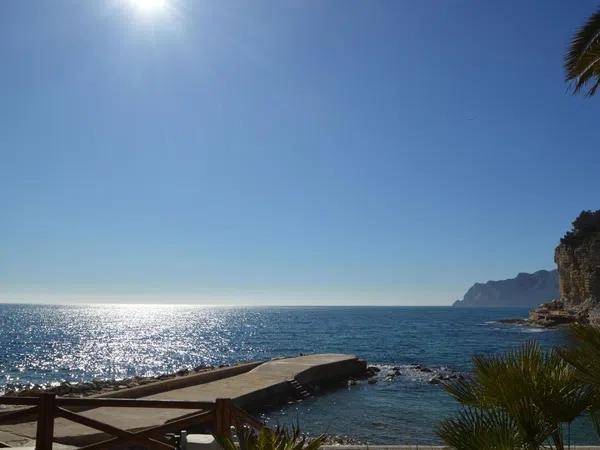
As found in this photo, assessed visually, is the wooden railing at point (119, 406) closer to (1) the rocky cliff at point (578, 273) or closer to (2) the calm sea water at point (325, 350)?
(2) the calm sea water at point (325, 350)

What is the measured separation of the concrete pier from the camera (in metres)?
12.8

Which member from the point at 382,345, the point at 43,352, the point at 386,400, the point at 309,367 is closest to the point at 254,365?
the point at 309,367

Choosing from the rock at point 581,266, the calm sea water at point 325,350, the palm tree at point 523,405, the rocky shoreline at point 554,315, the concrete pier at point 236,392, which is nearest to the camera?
the palm tree at point 523,405

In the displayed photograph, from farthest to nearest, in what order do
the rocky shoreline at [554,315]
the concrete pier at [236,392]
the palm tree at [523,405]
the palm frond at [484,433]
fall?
1. the rocky shoreline at [554,315]
2. the concrete pier at [236,392]
3. the palm tree at [523,405]
4. the palm frond at [484,433]

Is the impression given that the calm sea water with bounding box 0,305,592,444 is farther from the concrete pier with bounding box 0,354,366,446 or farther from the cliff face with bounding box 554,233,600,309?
the cliff face with bounding box 554,233,600,309

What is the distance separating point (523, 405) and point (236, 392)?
18.1 meters

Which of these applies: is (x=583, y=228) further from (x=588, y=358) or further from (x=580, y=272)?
(x=588, y=358)

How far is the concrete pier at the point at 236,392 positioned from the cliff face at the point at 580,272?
67104mm

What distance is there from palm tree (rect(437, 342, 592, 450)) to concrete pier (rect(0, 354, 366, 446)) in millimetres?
8263

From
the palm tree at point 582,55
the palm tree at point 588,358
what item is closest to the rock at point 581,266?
the palm tree at point 582,55

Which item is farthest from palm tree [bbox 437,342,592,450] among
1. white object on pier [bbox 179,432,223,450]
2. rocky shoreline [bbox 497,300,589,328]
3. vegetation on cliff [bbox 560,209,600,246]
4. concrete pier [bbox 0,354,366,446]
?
vegetation on cliff [bbox 560,209,600,246]

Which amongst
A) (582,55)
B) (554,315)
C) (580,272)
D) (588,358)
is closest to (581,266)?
(580,272)

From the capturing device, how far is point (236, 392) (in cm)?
2105

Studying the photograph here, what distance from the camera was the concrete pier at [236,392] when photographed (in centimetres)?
1281
